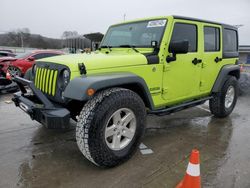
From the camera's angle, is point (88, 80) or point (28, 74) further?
point (28, 74)

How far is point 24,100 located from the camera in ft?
11.3

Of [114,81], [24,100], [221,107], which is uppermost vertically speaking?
[114,81]

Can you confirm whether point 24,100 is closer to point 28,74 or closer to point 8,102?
point 28,74

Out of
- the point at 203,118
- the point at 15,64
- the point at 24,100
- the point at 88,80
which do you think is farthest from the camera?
the point at 15,64

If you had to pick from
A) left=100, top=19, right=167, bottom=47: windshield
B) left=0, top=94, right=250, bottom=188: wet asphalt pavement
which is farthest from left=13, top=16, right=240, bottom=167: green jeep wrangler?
left=0, top=94, right=250, bottom=188: wet asphalt pavement

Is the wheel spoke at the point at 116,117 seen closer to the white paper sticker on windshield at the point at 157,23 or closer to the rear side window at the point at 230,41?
the white paper sticker on windshield at the point at 157,23

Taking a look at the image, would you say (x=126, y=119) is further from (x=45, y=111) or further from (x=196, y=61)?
(x=196, y=61)

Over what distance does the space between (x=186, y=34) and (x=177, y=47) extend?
760 millimetres

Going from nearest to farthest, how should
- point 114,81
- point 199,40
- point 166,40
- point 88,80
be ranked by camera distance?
point 88,80, point 114,81, point 166,40, point 199,40

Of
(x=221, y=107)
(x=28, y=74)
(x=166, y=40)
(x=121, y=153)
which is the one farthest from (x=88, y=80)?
(x=221, y=107)

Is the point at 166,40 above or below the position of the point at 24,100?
above

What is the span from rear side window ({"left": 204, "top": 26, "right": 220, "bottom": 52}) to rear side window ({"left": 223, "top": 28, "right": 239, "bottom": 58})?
313 millimetres

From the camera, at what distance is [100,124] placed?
280 cm

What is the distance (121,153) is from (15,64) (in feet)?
28.4
